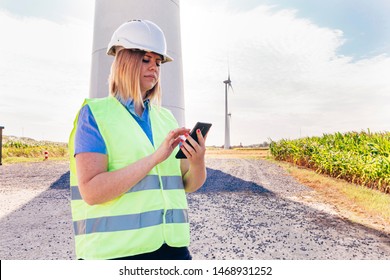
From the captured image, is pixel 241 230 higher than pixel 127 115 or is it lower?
lower

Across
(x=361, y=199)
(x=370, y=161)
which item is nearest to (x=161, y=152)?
(x=361, y=199)

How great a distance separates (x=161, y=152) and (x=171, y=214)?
259 millimetres

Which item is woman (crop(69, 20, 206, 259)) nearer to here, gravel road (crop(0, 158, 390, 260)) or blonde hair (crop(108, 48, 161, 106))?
blonde hair (crop(108, 48, 161, 106))

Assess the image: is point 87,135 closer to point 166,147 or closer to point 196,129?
point 166,147

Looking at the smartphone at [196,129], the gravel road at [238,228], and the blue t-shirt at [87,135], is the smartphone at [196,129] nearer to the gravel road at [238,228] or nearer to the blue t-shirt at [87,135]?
the blue t-shirt at [87,135]

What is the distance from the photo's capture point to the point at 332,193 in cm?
812

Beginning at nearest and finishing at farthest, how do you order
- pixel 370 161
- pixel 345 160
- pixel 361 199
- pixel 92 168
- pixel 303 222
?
pixel 92 168
pixel 303 222
pixel 361 199
pixel 370 161
pixel 345 160

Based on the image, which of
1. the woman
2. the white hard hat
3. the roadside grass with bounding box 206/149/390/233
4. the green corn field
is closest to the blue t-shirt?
the woman

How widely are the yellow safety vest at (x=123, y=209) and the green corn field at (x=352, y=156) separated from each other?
816 cm

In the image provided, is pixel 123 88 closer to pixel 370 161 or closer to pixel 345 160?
pixel 370 161

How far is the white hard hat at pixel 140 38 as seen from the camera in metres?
1.26

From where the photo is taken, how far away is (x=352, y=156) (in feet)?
34.8
